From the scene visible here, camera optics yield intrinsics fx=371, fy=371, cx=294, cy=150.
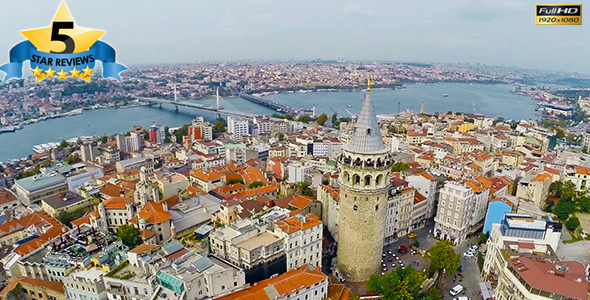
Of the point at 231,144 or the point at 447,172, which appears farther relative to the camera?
the point at 231,144

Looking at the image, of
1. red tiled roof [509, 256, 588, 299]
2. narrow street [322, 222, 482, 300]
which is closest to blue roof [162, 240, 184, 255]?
narrow street [322, 222, 482, 300]

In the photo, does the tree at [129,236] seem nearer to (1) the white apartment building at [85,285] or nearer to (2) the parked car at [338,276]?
(1) the white apartment building at [85,285]

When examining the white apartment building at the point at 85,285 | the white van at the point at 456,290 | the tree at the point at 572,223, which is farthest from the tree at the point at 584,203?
the white apartment building at the point at 85,285

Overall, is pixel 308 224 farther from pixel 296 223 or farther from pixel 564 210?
pixel 564 210

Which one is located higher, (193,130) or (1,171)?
(193,130)

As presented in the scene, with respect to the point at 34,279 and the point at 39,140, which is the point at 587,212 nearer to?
the point at 34,279

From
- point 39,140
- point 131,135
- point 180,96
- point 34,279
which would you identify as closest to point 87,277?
point 34,279

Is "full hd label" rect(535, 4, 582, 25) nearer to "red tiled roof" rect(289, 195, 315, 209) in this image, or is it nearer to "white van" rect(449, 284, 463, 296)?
"white van" rect(449, 284, 463, 296)
